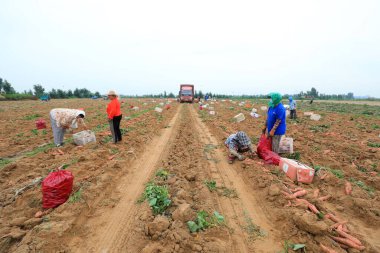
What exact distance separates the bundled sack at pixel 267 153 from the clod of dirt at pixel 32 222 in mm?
4395

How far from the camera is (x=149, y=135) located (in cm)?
830

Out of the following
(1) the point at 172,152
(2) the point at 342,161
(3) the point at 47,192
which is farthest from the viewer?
(1) the point at 172,152

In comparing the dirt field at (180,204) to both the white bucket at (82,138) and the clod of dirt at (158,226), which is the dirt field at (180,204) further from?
the white bucket at (82,138)

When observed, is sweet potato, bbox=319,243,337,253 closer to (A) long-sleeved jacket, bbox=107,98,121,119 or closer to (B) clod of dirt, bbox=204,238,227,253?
(B) clod of dirt, bbox=204,238,227,253

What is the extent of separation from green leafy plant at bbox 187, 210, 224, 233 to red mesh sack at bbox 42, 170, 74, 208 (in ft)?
6.81

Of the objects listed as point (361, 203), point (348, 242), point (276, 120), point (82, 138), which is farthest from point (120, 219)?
point (82, 138)

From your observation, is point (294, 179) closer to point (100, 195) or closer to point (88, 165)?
point (100, 195)

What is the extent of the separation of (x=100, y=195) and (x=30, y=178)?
1875 mm

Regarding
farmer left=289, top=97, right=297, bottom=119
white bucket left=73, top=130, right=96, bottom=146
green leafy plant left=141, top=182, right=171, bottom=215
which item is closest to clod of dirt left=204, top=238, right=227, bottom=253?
green leafy plant left=141, top=182, right=171, bottom=215

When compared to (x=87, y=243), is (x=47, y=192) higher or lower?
higher

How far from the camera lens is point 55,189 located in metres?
3.30

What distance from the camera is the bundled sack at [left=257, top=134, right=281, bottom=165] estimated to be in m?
4.93

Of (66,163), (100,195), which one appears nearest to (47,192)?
(100,195)

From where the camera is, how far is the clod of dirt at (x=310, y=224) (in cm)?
271
